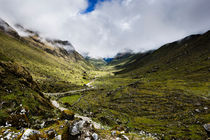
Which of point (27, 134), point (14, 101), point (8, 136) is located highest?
point (14, 101)

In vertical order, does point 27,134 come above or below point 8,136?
above

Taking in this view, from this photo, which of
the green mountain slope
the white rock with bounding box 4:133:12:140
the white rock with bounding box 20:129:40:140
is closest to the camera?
the white rock with bounding box 20:129:40:140

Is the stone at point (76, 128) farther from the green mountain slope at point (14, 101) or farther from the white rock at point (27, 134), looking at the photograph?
the green mountain slope at point (14, 101)

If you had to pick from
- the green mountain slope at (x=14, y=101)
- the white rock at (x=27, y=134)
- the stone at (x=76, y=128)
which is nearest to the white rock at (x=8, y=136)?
the white rock at (x=27, y=134)

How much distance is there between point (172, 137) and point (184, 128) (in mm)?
9444

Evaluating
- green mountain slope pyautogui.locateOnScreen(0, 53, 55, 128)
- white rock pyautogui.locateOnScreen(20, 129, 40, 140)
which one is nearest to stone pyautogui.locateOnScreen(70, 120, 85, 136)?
white rock pyautogui.locateOnScreen(20, 129, 40, 140)

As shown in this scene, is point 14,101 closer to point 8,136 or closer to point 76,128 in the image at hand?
point 8,136

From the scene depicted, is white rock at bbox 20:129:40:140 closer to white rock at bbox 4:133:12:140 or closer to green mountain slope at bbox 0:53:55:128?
white rock at bbox 4:133:12:140

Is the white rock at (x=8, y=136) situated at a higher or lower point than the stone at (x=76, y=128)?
higher

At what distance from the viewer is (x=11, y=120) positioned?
1008 centimetres

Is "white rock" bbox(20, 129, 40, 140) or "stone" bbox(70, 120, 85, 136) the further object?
"stone" bbox(70, 120, 85, 136)

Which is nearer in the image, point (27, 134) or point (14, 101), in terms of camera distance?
point (27, 134)

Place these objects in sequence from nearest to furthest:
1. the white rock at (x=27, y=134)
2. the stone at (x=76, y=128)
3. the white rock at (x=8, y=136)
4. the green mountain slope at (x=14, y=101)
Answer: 1. the white rock at (x=27, y=134)
2. the white rock at (x=8, y=136)
3. the stone at (x=76, y=128)
4. the green mountain slope at (x=14, y=101)

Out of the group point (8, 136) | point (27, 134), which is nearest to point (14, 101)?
point (8, 136)
